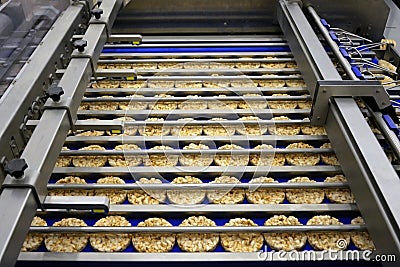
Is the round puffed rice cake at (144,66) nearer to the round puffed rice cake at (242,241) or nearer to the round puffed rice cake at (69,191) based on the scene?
the round puffed rice cake at (69,191)

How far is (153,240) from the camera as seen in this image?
→ 3.99 ft

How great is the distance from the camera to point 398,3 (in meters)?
2.97

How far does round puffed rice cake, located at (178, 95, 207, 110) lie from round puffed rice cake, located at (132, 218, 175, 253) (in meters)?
0.61

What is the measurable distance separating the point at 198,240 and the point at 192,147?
1.35ft

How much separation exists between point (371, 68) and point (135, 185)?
1.53 metres

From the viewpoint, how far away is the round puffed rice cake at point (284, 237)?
120cm

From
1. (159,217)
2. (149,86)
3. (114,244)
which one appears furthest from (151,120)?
(114,244)

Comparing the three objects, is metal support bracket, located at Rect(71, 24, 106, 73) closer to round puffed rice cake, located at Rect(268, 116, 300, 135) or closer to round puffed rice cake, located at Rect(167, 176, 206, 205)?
round puffed rice cake, located at Rect(167, 176, 206, 205)

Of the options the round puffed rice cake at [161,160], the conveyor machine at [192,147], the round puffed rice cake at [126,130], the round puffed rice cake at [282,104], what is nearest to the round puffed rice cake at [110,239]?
the conveyor machine at [192,147]

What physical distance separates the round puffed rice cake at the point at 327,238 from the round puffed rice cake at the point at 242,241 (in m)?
0.17

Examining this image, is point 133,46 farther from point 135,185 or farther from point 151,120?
point 135,185

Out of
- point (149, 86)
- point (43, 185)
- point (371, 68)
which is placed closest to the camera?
point (43, 185)

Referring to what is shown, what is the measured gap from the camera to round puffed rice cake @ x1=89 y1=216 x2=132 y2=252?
119cm

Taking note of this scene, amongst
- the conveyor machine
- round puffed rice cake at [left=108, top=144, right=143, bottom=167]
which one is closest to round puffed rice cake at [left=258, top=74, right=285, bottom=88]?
the conveyor machine
